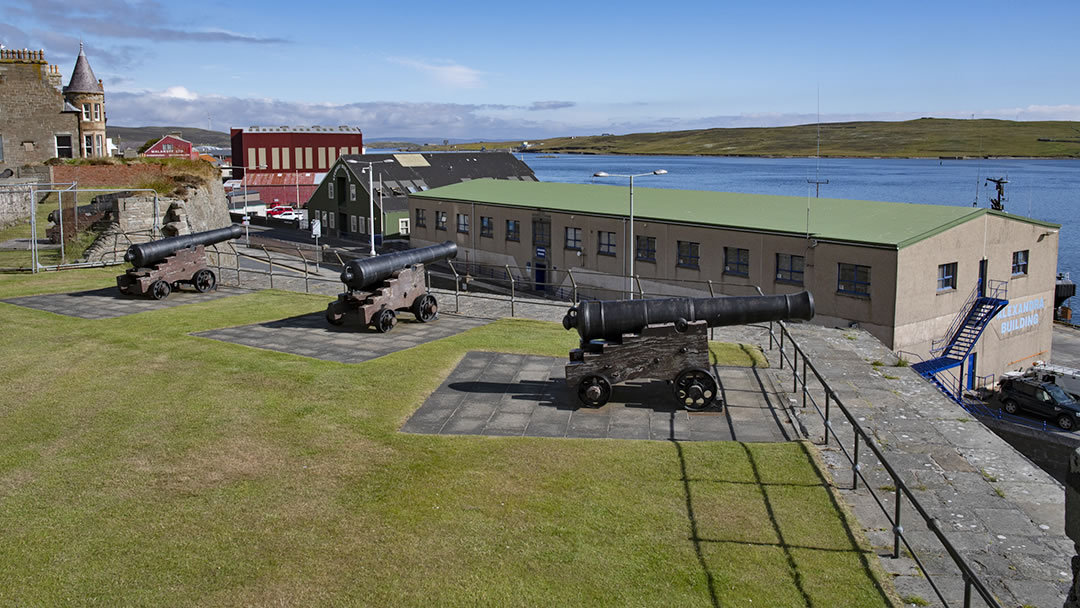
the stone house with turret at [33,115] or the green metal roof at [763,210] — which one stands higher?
the stone house with turret at [33,115]

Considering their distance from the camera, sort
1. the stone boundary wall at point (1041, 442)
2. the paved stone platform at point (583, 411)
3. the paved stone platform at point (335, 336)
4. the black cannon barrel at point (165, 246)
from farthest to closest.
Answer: the stone boundary wall at point (1041, 442)
the black cannon barrel at point (165, 246)
the paved stone platform at point (335, 336)
the paved stone platform at point (583, 411)

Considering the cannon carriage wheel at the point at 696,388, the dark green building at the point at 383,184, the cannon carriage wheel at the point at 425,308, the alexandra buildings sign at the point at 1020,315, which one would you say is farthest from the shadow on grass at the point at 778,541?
the dark green building at the point at 383,184

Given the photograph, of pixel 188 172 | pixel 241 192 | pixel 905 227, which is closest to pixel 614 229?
pixel 905 227

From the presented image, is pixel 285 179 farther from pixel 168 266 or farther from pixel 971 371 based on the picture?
pixel 971 371

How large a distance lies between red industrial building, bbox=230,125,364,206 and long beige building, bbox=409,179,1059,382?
52943 mm

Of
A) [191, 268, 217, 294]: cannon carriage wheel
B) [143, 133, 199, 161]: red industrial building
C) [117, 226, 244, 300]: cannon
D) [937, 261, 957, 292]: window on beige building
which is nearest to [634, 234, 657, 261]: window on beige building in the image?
[937, 261, 957, 292]: window on beige building

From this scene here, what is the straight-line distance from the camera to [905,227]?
2841 centimetres

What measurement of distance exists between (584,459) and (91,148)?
4658 cm

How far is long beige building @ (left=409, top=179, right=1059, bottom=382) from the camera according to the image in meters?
27.2

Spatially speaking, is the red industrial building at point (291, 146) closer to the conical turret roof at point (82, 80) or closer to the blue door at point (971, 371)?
the conical turret roof at point (82, 80)

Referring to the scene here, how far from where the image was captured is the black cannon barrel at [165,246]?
20.6 m

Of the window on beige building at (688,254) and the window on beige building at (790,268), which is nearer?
the window on beige building at (790,268)

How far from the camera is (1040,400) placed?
27516mm

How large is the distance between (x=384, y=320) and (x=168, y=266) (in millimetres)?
7481
